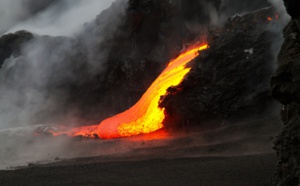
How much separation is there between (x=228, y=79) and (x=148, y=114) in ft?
19.0

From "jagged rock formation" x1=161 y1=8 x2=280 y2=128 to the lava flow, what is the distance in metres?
1.04

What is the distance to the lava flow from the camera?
2481 cm

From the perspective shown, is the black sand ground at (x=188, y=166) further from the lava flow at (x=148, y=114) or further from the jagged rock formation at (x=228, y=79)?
the lava flow at (x=148, y=114)

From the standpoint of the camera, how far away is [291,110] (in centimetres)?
942

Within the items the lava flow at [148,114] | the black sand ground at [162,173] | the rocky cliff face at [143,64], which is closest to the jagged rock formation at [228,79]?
the rocky cliff face at [143,64]

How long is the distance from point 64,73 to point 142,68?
26.1 feet

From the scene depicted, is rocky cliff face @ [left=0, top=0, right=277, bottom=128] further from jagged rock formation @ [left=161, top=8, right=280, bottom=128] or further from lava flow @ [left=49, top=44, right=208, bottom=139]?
lava flow @ [left=49, top=44, right=208, bottom=139]

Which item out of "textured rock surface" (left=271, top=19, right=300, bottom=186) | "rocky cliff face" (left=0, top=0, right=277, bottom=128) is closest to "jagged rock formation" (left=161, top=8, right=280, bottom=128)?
"rocky cliff face" (left=0, top=0, right=277, bottom=128)

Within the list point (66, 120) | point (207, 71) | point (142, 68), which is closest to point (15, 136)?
point (66, 120)

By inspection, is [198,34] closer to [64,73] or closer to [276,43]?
[276,43]

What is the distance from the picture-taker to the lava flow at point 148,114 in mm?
24812

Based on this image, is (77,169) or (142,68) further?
(142,68)

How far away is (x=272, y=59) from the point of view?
22656mm

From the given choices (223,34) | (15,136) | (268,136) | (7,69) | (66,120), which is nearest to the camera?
(268,136)
